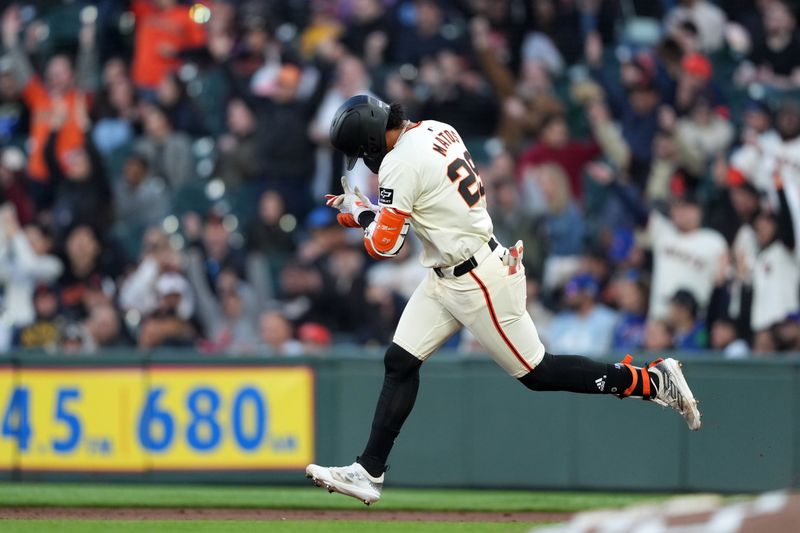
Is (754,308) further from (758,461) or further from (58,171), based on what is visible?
(58,171)

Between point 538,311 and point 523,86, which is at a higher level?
point 523,86

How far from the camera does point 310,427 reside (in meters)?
10.9

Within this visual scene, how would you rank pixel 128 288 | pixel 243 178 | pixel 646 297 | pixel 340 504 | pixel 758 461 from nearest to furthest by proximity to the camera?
pixel 340 504 → pixel 758 461 → pixel 646 297 → pixel 128 288 → pixel 243 178

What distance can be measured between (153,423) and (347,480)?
3871mm

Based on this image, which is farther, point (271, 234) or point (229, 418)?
point (271, 234)

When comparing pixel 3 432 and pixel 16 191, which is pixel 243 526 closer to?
pixel 3 432

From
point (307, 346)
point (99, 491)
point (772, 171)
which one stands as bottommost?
point (99, 491)

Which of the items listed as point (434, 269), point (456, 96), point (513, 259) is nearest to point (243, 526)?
point (434, 269)

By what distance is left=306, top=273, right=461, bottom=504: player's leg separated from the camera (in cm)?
742

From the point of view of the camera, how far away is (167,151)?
14039 millimetres

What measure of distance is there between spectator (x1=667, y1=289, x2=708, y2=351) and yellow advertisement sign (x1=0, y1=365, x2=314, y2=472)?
9.74 feet

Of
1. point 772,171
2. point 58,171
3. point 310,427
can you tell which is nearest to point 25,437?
point 310,427

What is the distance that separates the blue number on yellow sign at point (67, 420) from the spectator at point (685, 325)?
488 cm

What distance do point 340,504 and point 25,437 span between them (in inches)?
124
